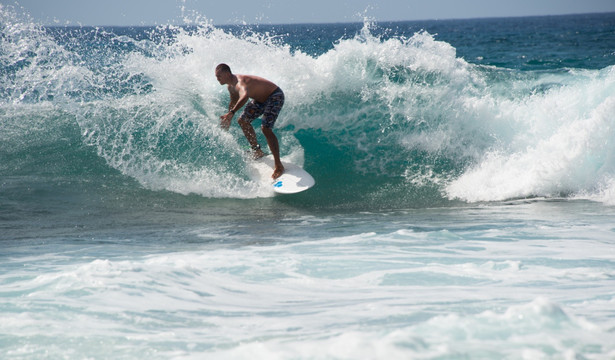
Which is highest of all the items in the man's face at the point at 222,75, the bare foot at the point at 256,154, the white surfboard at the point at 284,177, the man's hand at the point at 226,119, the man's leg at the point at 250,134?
the man's face at the point at 222,75

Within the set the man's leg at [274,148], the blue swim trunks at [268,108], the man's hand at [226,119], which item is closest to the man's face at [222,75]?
the man's hand at [226,119]

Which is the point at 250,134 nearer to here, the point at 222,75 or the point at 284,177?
the point at 284,177

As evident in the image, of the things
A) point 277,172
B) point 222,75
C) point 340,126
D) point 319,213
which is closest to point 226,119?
point 222,75

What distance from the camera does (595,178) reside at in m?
8.39

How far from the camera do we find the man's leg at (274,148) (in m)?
7.89

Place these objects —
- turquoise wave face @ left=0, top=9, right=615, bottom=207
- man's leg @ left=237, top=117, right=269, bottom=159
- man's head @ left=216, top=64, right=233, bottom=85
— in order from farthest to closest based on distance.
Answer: turquoise wave face @ left=0, top=9, right=615, bottom=207 < man's leg @ left=237, top=117, right=269, bottom=159 < man's head @ left=216, top=64, right=233, bottom=85

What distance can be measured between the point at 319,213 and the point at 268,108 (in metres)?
1.61

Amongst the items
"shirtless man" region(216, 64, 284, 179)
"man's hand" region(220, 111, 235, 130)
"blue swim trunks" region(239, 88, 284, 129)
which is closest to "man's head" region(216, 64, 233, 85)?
"shirtless man" region(216, 64, 284, 179)

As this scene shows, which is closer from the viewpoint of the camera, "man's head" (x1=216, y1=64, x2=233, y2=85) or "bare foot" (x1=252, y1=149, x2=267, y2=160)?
"man's head" (x1=216, y1=64, x2=233, y2=85)

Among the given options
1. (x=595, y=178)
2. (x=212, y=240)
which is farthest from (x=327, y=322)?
(x=595, y=178)

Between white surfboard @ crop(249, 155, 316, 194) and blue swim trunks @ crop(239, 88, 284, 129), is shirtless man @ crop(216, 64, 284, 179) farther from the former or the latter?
white surfboard @ crop(249, 155, 316, 194)

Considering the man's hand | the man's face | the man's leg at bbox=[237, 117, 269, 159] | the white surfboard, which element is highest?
the man's face

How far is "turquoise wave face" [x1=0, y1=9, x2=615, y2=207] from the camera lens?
8.52 m

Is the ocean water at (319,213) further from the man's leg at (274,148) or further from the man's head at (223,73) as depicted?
the man's head at (223,73)
